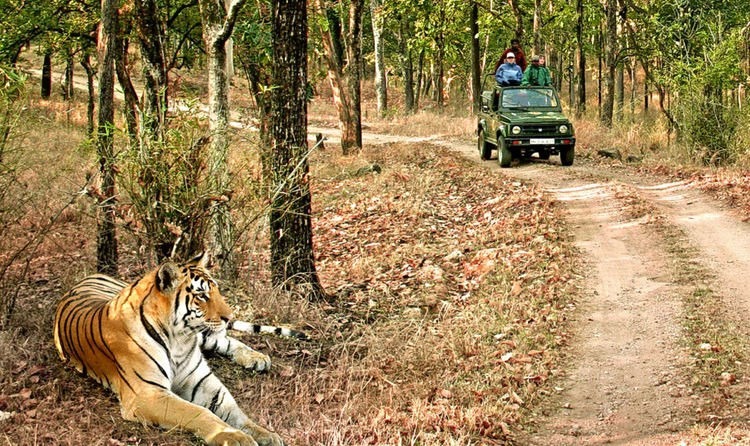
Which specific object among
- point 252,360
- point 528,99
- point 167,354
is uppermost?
point 528,99

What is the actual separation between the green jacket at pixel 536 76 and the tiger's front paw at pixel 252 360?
46.4ft

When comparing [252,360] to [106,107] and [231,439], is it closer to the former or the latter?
[231,439]

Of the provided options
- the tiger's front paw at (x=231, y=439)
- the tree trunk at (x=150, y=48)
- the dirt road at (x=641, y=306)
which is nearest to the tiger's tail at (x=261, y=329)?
the tiger's front paw at (x=231, y=439)

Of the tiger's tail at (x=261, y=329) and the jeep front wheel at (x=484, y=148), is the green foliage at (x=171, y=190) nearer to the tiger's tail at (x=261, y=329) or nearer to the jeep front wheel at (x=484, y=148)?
the tiger's tail at (x=261, y=329)

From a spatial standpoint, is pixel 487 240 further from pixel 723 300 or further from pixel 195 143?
pixel 195 143

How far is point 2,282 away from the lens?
800 centimetres

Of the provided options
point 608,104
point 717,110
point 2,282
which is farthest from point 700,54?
point 2,282

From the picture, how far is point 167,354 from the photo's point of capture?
585 centimetres

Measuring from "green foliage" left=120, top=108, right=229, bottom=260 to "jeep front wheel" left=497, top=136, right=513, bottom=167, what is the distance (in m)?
11.0

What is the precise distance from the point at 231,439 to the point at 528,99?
15.2m

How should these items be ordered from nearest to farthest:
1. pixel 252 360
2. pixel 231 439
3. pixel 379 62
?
pixel 231 439
pixel 252 360
pixel 379 62

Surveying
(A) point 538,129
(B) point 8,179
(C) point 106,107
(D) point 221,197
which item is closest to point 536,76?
(A) point 538,129

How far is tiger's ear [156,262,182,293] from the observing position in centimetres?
568

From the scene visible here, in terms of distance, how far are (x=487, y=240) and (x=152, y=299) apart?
7736 millimetres
